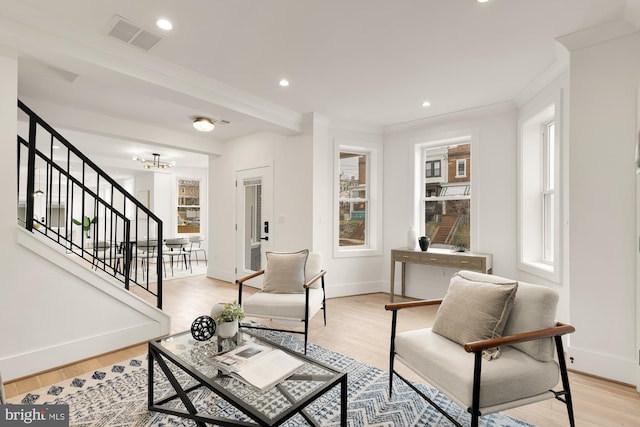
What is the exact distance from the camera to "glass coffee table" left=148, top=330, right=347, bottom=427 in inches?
56.3

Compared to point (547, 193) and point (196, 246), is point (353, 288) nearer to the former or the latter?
point (547, 193)

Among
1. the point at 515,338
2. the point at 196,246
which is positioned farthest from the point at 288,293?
the point at 196,246

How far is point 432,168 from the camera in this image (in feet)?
16.6

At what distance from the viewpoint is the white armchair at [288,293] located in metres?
3.00

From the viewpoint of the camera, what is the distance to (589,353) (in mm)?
2572

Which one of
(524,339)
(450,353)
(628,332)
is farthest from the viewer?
(628,332)

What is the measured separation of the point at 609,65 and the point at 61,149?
9033mm

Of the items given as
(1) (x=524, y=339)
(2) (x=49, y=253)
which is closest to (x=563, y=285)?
(1) (x=524, y=339)

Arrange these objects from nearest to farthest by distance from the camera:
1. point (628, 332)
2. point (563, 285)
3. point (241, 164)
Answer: point (628, 332) → point (563, 285) → point (241, 164)

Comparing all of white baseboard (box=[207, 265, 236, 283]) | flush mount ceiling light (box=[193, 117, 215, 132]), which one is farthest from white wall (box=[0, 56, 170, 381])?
white baseboard (box=[207, 265, 236, 283])

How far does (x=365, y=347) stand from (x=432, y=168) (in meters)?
3.08

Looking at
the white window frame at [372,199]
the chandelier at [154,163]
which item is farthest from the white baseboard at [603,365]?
the chandelier at [154,163]

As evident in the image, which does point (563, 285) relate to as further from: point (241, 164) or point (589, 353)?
point (241, 164)

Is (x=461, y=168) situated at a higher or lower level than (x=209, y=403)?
higher
